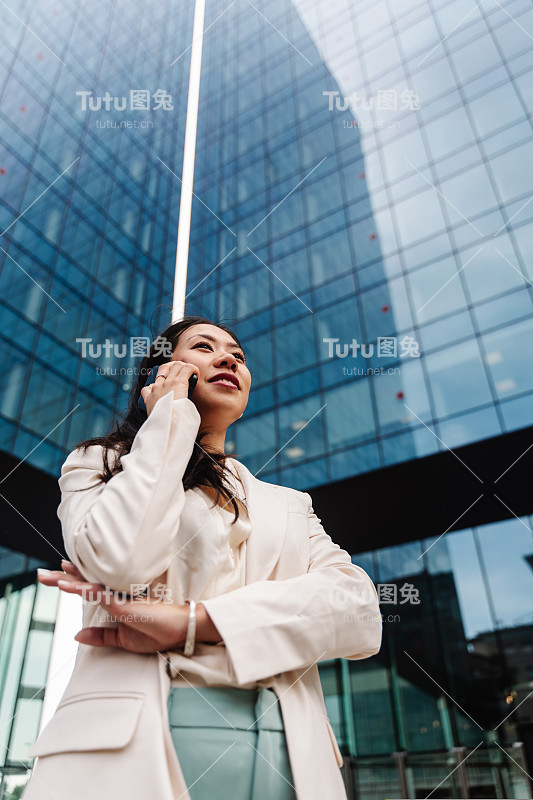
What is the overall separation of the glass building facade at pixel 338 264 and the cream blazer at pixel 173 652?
601cm

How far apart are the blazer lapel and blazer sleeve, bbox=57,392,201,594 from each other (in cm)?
Result: 22

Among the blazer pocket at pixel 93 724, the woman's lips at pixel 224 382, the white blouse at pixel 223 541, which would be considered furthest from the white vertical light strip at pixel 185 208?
the blazer pocket at pixel 93 724

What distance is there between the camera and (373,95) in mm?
11742

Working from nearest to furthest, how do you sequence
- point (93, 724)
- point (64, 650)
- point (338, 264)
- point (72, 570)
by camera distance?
point (93, 724) < point (72, 570) < point (64, 650) < point (338, 264)

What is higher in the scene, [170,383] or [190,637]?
[170,383]

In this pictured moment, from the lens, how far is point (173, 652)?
0.95 metres

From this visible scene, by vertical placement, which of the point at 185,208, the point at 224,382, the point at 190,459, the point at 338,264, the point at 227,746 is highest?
the point at 338,264

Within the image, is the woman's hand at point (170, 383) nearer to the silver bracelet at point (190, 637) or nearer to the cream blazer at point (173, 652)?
the cream blazer at point (173, 652)

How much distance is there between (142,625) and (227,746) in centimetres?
25

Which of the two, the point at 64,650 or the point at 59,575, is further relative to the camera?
the point at 64,650

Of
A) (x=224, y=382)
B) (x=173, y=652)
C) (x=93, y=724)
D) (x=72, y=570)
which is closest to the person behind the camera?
(x=93, y=724)

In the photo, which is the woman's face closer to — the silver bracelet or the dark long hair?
the dark long hair

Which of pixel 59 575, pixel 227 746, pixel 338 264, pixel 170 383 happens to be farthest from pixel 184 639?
pixel 338 264

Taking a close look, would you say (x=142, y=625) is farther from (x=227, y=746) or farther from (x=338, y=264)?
(x=338, y=264)
